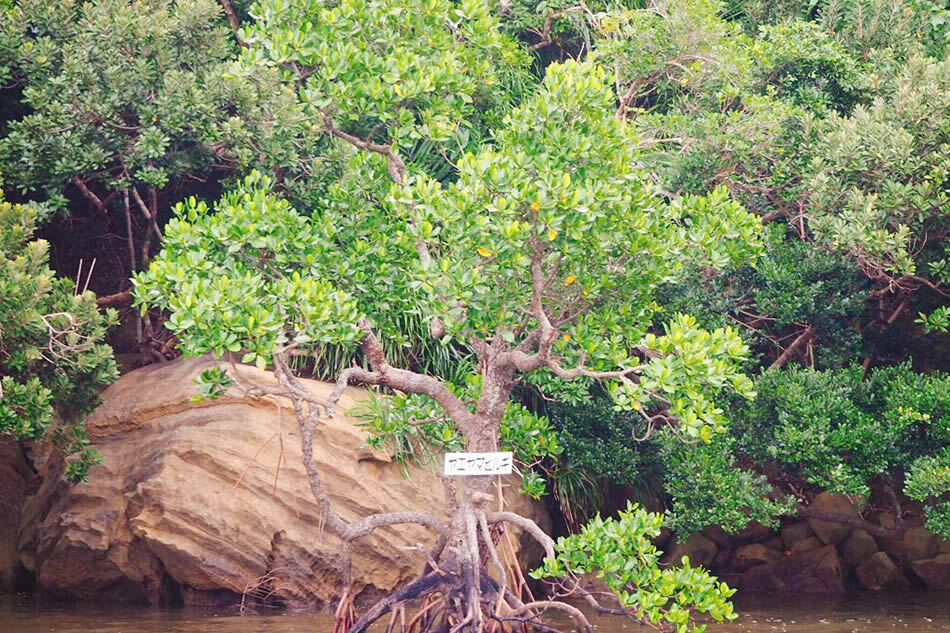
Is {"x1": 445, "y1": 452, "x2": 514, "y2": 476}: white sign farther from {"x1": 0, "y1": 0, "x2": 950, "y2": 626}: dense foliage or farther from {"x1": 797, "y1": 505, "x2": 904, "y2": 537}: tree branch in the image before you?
{"x1": 797, "y1": 505, "x2": 904, "y2": 537}: tree branch

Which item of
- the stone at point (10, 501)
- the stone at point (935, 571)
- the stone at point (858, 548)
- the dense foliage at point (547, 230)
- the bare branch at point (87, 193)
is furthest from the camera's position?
the stone at point (858, 548)

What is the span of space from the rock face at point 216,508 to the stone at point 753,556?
3.30m

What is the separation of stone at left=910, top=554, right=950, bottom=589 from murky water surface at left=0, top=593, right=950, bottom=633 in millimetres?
1136

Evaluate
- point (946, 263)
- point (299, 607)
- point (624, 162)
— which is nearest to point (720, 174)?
point (946, 263)

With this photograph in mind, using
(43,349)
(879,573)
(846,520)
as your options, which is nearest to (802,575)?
(879,573)

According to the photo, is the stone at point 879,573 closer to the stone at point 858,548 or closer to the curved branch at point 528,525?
the stone at point 858,548

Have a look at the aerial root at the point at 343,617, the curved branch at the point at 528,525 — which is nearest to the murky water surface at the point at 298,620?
the aerial root at the point at 343,617

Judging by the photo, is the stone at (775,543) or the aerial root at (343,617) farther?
the stone at (775,543)

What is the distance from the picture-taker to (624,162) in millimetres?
6852

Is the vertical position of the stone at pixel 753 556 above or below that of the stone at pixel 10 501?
below

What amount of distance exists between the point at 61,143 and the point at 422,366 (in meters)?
4.32

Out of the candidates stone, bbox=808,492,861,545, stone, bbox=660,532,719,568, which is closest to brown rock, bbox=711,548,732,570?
stone, bbox=660,532,719,568

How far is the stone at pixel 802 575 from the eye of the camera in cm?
1211

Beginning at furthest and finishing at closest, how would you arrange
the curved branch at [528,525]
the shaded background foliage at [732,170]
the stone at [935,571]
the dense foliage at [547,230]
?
the stone at [935,571] → the shaded background foliage at [732,170] → the curved branch at [528,525] → the dense foliage at [547,230]
